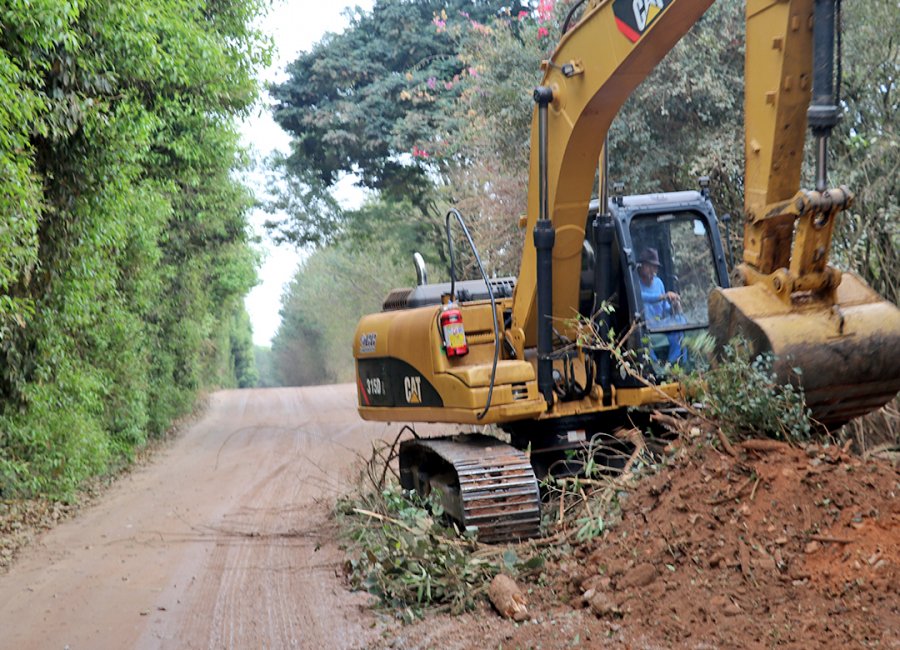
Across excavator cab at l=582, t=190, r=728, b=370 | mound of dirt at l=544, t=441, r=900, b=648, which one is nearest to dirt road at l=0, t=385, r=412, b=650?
mound of dirt at l=544, t=441, r=900, b=648

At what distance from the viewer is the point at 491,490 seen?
21.5 feet

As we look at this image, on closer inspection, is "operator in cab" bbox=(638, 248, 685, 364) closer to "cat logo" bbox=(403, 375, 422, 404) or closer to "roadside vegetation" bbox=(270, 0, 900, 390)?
"cat logo" bbox=(403, 375, 422, 404)

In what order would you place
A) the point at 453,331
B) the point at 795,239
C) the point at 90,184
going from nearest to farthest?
1. the point at 795,239
2. the point at 453,331
3. the point at 90,184

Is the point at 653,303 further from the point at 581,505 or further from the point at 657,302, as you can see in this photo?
the point at 581,505

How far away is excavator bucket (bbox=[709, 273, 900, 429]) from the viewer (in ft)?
15.8

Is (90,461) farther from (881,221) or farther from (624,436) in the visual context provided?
(881,221)

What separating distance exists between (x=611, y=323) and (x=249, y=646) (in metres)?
3.61

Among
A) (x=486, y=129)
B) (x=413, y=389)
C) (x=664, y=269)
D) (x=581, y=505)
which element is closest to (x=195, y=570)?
(x=413, y=389)

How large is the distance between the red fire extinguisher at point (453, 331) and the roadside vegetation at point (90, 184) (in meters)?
3.20

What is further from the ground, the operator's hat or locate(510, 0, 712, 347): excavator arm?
locate(510, 0, 712, 347): excavator arm

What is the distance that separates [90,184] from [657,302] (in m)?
5.51

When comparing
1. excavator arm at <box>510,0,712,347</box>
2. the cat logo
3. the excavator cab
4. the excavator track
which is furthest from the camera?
the cat logo

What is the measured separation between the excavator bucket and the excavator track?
204 centimetres

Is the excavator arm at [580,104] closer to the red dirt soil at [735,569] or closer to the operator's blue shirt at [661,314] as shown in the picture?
the operator's blue shirt at [661,314]
